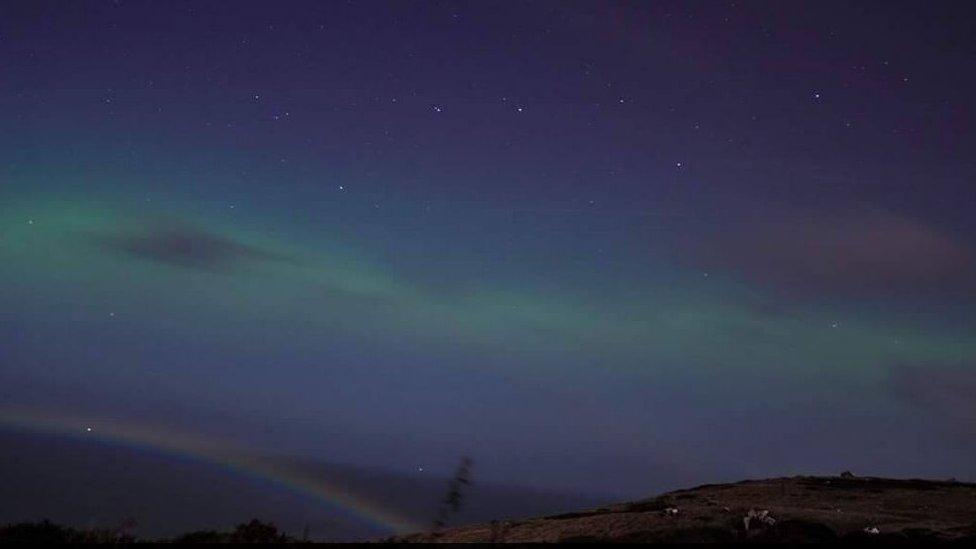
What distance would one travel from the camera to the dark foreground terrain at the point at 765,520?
44.0 ft


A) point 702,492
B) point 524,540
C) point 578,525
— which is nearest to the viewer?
point 524,540

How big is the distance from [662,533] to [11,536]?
1219 cm

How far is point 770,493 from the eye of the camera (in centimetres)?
2102

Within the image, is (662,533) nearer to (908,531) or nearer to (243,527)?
(908,531)

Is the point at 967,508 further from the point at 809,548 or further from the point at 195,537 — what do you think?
the point at 195,537

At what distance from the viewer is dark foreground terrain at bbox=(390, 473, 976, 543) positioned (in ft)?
44.0

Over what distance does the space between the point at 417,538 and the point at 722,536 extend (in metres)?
6.30

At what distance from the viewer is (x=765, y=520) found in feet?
46.4

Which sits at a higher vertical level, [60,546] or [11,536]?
[60,546]

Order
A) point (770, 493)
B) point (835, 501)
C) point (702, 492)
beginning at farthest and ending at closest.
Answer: point (702, 492), point (770, 493), point (835, 501)

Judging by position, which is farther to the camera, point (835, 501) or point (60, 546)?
point (835, 501)

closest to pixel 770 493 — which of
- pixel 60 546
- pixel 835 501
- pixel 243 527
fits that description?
pixel 835 501

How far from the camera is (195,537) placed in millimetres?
14391

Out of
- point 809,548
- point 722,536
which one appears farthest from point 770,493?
point 809,548
